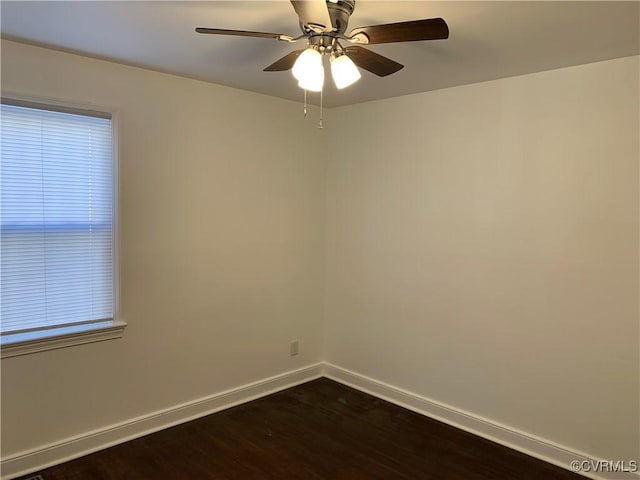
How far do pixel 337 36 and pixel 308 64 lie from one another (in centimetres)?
16

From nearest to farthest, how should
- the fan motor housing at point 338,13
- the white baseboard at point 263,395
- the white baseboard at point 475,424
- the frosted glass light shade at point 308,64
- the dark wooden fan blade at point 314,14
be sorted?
the dark wooden fan blade at point 314,14
the fan motor housing at point 338,13
the frosted glass light shade at point 308,64
the white baseboard at point 263,395
the white baseboard at point 475,424

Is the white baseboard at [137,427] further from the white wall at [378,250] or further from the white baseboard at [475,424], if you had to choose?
the white baseboard at [475,424]

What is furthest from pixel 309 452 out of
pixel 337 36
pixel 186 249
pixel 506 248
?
pixel 337 36

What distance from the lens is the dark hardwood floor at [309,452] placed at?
2.63 metres

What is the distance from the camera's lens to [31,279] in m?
2.58

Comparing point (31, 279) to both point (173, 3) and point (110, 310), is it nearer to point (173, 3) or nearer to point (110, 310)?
point (110, 310)

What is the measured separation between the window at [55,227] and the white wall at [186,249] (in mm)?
104

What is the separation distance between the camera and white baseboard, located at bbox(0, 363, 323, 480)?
Answer: 2562 mm

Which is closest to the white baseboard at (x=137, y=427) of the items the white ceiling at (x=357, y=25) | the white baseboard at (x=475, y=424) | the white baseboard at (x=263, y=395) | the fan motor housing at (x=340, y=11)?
the white baseboard at (x=263, y=395)

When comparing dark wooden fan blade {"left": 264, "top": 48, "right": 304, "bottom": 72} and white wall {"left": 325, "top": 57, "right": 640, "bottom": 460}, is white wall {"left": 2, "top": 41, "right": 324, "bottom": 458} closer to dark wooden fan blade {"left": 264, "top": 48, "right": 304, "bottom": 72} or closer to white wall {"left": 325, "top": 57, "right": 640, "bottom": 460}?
white wall {"left": 325, "top": 57, "right": 640, "bottom": 460}

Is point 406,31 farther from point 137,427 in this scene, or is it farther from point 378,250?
point 137,427

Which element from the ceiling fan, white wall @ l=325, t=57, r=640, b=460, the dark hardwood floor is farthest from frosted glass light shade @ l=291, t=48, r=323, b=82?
the dark hardwood floor

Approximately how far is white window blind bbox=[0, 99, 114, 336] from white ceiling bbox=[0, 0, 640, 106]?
1.47ft

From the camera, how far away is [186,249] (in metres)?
3.18
